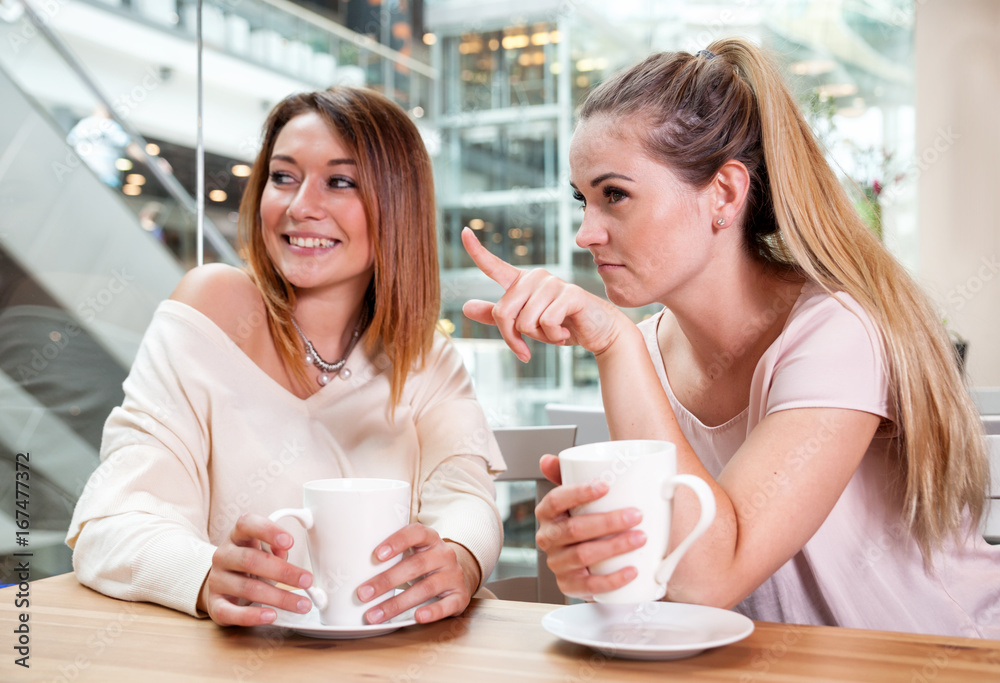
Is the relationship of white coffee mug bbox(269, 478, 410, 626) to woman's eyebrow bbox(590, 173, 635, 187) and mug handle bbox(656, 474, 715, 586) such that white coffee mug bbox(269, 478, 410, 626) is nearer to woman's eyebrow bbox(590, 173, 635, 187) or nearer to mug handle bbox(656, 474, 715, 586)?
mug handle bbox(656, 474, 715, 586)

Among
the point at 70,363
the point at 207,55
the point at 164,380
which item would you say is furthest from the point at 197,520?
the point at 207,55

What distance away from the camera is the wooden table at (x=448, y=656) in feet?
2.18

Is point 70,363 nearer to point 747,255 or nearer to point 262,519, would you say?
point 262,519

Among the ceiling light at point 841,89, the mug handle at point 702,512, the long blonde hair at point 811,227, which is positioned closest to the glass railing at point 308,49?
the ceiling light at point 841,89

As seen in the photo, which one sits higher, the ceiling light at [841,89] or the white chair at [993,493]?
the ceiling light at [841,89]

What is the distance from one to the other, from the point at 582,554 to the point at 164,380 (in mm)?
855

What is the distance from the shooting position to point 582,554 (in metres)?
0.69

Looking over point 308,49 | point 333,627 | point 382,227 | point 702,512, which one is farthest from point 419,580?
point 308,49

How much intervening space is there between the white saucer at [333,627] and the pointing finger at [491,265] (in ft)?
1.29

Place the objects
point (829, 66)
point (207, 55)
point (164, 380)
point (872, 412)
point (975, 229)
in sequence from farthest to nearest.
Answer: point (829, 66), point (207, 55), point (975, 229), point (164, 380), point (872, 412)

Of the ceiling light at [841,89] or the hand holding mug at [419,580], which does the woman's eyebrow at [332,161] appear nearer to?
the hand holding mug at [419,580]

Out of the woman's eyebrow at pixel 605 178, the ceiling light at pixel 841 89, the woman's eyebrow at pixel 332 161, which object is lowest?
the woman's eyebrow at pixel 605 178

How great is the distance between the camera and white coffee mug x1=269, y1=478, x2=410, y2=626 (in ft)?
2.44

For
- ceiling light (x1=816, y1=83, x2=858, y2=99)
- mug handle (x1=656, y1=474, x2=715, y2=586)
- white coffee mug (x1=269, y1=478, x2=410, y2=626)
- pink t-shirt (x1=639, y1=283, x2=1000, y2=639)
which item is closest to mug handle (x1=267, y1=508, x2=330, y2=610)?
white coffee mug (x1=269, y1=478, x2=410, y2=626)
